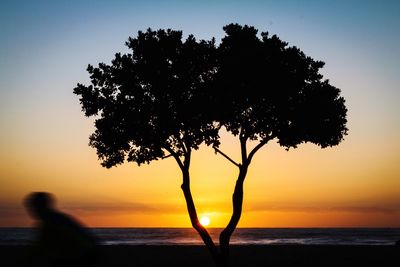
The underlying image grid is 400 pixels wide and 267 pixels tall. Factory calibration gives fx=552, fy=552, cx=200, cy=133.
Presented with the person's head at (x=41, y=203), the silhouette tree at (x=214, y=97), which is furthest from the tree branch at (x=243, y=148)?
the person's head at (x=41, y=203)

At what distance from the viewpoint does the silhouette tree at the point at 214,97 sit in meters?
25.1

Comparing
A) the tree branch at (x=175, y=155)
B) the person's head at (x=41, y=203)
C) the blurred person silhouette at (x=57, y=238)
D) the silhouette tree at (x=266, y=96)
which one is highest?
the silhouette tree at (x=266, y=96)

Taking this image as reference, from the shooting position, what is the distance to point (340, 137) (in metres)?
27.2

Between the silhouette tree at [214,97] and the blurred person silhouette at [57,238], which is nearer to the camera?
the blurred person silhouette at [57,238]

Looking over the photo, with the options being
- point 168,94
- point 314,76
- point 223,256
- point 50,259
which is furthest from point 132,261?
point 50,259

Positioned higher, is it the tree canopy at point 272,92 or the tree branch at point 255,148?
the tree canopy at point 272,92

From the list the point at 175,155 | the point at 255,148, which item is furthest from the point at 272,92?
the point at 175,155

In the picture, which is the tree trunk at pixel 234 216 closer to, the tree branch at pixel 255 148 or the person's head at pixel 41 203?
the tree branch at pixel 255 148

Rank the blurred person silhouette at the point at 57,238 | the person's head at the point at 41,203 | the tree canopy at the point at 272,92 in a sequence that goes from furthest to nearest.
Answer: the tree canopy at the point at 272,92
the person's head at the point at 41,203
the blurred person silhouette at the point at 57,238

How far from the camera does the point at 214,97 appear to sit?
2525 cm

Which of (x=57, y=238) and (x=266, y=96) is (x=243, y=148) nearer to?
(x=266, y=96)

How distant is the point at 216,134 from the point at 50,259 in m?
17.4

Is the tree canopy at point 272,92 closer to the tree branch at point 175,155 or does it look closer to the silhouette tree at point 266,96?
the silhouette tree at point 266,96

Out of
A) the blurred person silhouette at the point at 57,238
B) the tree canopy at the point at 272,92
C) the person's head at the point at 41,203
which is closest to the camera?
the blurred person silhouette at the point at 57,238
